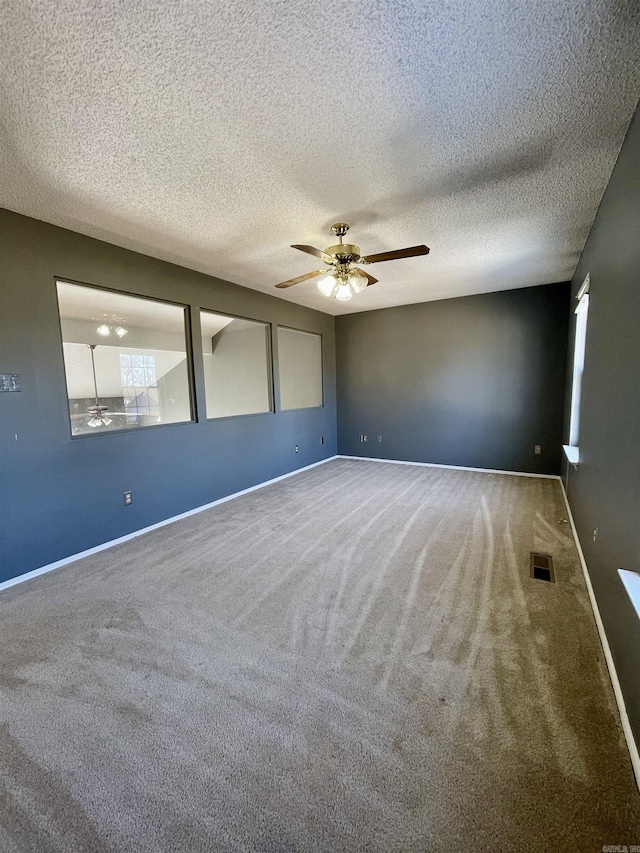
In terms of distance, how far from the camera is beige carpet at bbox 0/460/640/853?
1.07 metres

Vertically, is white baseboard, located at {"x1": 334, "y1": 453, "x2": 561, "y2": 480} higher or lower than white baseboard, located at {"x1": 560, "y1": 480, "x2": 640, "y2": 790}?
higher

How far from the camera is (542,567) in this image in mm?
2512

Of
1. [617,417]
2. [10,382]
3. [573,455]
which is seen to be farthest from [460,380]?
[10,382]

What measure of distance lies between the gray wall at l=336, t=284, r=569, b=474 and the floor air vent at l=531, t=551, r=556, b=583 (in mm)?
2609

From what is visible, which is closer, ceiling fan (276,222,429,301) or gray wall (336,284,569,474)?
ceiling fan (276,222,429,301)

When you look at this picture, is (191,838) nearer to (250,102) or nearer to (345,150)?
(250,102)

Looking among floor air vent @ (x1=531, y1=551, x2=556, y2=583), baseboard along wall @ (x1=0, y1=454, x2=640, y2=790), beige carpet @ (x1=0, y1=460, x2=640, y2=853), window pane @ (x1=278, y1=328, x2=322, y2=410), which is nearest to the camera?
beige carpet @ (x1=0, y1=460, x2=640, y2=853)

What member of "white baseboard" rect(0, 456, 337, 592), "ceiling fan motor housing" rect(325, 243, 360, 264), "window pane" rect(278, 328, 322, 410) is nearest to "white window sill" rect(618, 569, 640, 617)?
"ceiling fan motor housing" rect(325, 243, 360, 264)

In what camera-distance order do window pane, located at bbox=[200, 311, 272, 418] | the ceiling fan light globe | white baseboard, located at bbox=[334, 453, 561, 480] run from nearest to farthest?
the ceiling fan light globe < window pane, located at bbox=[200, 311, 272, 418] < white baseboard, located at bbox=[334, 453, 561, 480]

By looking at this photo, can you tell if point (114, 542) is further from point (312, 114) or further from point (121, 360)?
point (312, 114)

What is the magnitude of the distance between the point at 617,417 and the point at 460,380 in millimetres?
3666

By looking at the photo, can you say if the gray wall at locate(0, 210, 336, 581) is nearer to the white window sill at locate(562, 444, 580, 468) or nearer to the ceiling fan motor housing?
the ceiling fan motor housing

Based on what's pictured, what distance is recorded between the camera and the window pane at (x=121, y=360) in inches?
116

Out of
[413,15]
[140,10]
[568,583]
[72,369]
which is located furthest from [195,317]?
[568,583]
